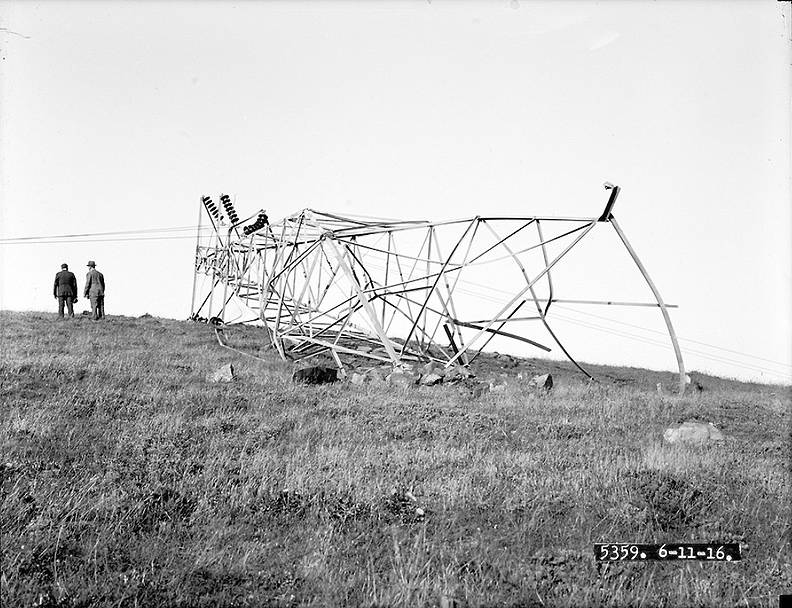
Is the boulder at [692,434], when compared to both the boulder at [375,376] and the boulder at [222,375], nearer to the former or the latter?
the boulder at [375,376]

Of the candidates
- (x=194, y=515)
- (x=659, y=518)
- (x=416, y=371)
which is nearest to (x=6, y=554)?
→ (x=194, y=515)

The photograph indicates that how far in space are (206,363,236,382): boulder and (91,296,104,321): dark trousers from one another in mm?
10179

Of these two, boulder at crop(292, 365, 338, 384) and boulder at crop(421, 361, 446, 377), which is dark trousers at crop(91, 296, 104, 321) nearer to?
boulder at crop(292, 365, 338, 384)

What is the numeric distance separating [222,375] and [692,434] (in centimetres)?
919

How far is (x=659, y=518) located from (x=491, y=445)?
9.76 ft

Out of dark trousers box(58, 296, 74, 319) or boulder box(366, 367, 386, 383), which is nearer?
boulder box(366, 367, 386, 383)

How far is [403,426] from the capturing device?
9.72 meters

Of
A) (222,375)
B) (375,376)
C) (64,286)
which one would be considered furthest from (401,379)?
(64,286)

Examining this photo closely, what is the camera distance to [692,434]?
31.1 feet

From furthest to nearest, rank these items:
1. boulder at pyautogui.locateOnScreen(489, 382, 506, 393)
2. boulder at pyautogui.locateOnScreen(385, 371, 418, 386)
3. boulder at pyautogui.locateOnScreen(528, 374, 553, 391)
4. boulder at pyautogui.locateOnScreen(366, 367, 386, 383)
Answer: boulder at pyautogui.locateOnScreen(366, 367, 386, 383) < boulder at pyautogui.locateOnScreen(528, 374, 553, 391) < boulder at pyautogui.locateOnScreen(385, 371, 418, 386) < boulder at pyautogui.locateOnScreen(489, 382, 506, 393)

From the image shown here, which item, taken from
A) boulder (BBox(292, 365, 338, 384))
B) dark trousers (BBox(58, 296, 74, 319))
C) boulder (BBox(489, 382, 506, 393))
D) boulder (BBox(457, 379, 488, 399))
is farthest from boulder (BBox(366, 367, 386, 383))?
dark trousers (BBox(58, 296, 74, 319))
